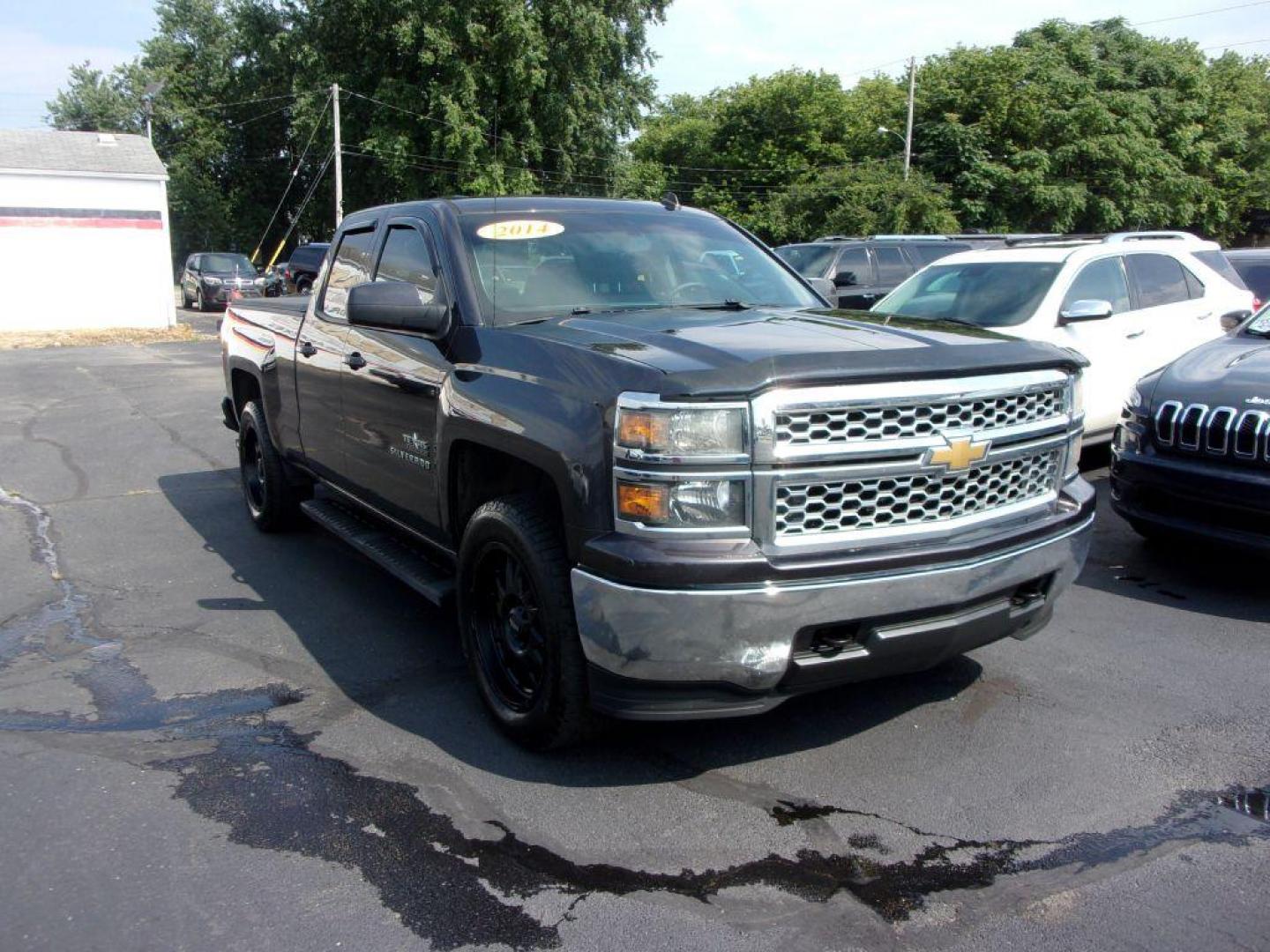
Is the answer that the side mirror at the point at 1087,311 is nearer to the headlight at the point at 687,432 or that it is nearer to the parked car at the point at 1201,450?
the parked car at the point at 1201,450

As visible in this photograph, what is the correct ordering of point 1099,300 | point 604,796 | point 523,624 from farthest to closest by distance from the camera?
point 1099,300
point 523,624
point 604,796

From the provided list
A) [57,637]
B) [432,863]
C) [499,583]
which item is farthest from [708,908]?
[57,637]

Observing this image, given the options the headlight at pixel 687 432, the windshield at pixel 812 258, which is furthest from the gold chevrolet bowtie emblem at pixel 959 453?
the windshield at pixel 812 258

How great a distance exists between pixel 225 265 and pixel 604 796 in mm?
30942

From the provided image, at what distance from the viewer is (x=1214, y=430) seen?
5.45m

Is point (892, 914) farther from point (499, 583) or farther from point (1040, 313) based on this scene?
point (1040, 313)

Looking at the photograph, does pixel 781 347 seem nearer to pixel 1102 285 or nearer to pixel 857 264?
pixel 1102 285

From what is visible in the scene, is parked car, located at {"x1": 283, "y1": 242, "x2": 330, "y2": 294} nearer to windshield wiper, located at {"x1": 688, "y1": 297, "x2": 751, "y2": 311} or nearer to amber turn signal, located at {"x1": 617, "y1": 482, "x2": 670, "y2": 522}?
windshield wiper, located at {"x1": 688, "y1": 297, "x2": 751, "y2": 311}

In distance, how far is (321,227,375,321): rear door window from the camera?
5.40 m

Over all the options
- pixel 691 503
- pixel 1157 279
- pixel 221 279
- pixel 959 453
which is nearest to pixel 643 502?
pixel 691 503

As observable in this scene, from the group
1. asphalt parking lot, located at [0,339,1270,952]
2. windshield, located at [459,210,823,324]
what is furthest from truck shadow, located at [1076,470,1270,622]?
windshield, located at [459,210,823,324]

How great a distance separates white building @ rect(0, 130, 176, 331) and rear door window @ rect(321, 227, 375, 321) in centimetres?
2243

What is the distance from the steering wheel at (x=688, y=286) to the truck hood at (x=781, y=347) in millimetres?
266

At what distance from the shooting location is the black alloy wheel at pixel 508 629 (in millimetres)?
3715
